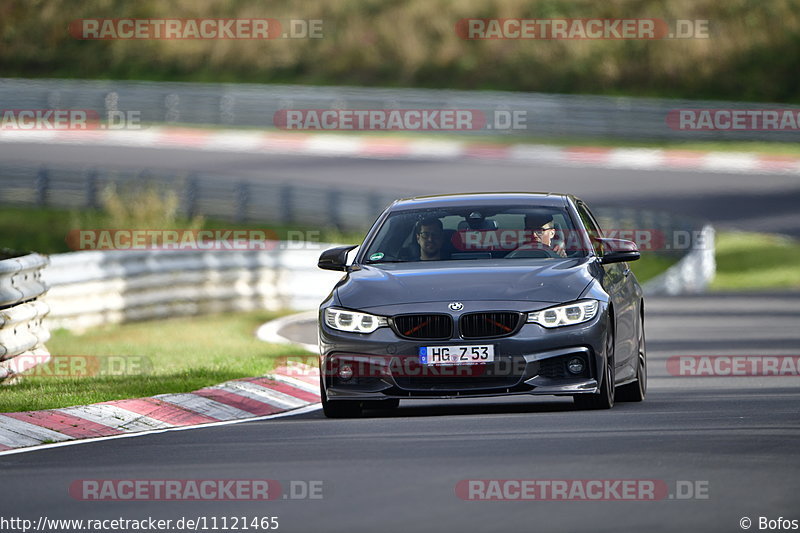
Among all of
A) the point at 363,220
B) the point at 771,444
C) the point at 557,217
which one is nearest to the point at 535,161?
the point at 363,220

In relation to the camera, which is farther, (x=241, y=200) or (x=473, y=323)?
(x=241, y=200)

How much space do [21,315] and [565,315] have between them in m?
4.53

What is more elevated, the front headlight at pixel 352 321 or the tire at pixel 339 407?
the front headlight at pixel 352 321

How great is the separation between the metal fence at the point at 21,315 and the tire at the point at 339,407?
277 centimetres

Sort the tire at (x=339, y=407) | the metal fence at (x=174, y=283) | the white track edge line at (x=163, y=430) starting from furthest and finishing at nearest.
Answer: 1. the metal fence at (x=174, y=283)
2. the tire at (x=339, y=407)
3. the white track edge line at (x=163, y=430)

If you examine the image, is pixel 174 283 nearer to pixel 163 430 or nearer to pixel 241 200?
pixel 163 430

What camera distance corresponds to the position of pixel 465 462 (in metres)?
9.48

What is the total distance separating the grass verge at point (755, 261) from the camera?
3075cm

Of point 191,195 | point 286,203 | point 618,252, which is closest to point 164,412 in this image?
point 618,252

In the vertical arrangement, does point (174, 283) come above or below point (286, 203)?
below

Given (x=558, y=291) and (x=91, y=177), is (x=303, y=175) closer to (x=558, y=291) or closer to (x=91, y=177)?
(x=91, y=177)

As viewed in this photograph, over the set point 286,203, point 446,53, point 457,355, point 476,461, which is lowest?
point 476,461

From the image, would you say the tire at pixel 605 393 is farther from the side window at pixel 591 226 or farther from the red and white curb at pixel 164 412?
→ the red and white curb at pixel 164 412

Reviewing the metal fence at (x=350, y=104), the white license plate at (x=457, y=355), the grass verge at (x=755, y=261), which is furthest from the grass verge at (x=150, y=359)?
the metal fence at (x=350, y=104)
